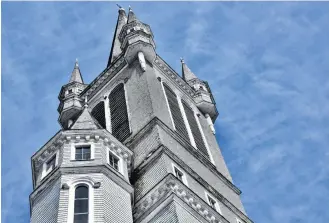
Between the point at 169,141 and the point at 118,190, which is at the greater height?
the point at 169,141

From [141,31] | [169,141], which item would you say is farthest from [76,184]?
[141,31]

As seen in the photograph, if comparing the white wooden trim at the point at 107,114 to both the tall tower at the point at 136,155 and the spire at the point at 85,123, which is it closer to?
the tall tower at the point at 136,155

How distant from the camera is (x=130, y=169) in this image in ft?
150

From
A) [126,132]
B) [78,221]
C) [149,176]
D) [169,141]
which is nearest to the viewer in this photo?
[78,221]

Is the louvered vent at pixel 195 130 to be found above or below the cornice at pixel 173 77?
below

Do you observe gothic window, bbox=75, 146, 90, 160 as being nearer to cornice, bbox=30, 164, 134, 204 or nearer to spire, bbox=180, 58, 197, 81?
cornice, bbox=30, 164, 134, 204

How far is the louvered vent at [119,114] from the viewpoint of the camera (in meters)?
52.6

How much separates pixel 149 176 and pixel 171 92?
54.0 feet

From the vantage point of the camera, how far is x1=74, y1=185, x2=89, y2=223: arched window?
1467 inches

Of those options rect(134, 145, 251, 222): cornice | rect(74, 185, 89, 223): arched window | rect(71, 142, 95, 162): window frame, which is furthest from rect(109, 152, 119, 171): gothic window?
rect(74, 185, 89, 223): arched window

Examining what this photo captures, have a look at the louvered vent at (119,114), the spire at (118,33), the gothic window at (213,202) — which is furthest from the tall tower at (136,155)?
the spire at (118,33)

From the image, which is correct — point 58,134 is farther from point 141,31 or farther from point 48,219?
point 141,31

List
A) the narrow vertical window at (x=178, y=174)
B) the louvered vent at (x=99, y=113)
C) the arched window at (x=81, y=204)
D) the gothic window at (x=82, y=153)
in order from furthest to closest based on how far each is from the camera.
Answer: the louvered vent at (x=99, y=113) < the narrow vertical window at (x=178, y=174) < the gothic window at (x=82, y=153) < the arched window at (x=81, y=204)

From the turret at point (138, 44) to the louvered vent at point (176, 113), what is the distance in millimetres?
2831
